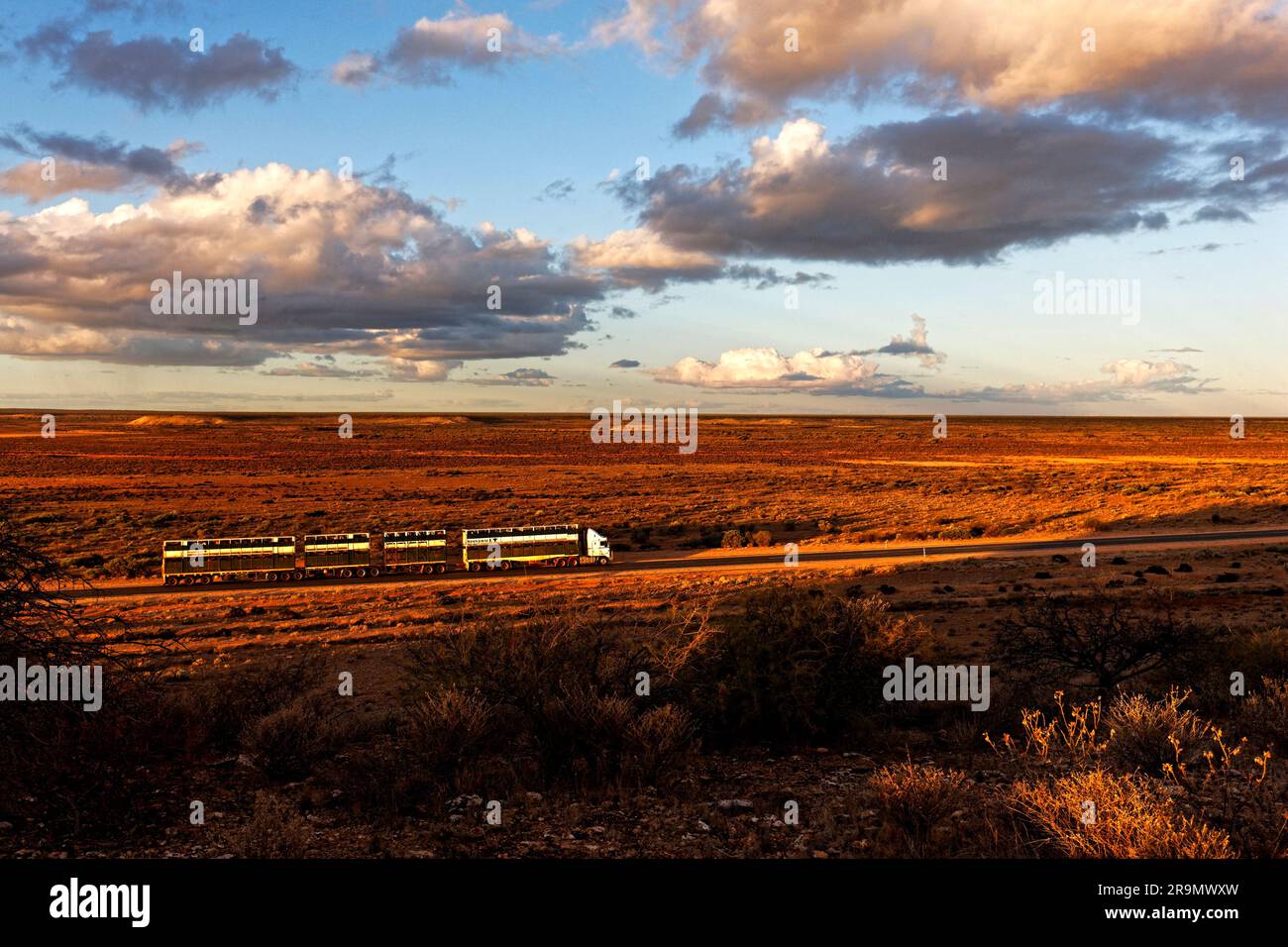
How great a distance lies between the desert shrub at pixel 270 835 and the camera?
7398mm

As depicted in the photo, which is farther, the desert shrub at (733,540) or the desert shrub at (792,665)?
the desert shrub at (733,540)

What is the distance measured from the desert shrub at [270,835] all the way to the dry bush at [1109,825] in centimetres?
627

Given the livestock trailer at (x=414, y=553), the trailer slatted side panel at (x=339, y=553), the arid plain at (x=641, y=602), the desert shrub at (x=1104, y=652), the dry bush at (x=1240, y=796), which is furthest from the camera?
the livestock trailer at (x=414, y=553)

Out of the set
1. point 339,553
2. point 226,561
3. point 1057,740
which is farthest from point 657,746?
point 226,561

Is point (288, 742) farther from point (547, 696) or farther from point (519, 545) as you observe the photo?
point (519, 545)

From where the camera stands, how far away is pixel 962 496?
6156 cm

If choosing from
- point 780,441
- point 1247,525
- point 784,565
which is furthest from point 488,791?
point 780,441

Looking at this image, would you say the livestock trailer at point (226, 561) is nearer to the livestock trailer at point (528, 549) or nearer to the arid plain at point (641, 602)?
the arid plain at point (641, 602)

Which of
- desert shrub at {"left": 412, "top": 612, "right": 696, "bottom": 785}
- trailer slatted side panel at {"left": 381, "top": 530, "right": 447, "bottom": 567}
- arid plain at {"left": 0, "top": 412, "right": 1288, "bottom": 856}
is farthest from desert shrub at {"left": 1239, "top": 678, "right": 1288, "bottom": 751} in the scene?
trailer slatted side panel at {"left": 381, "top": 530, "right": 447, "bottom": 567}

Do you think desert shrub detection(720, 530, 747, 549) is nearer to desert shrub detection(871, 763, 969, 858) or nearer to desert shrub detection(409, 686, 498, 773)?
desert shrub detection(409, 686, 498, 773)

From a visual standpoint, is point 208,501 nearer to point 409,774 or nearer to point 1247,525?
point 409,774

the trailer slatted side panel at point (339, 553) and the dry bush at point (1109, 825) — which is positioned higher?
the dry bush at point (1109, 825)

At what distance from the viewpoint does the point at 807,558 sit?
35875 millimetres

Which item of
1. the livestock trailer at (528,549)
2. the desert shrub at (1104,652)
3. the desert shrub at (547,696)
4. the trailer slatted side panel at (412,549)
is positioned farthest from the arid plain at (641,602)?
the trailer slatted side panel at (412,549)
